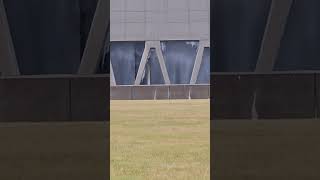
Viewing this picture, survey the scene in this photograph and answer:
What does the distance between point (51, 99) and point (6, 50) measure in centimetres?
186

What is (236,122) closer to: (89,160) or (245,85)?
(245,85)

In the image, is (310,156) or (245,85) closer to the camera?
(310,156)

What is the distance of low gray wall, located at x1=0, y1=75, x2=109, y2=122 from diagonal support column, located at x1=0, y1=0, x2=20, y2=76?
12.2 inches

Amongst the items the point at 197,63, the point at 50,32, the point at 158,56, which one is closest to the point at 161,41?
the point at 158,56

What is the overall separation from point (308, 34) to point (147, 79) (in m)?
47.5

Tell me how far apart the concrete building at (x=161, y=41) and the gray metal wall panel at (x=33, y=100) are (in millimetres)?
43489

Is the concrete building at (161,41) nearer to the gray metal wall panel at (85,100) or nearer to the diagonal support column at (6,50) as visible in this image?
the diagonal support column at (6,50)

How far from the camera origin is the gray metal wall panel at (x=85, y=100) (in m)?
15.1

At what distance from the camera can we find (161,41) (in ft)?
201

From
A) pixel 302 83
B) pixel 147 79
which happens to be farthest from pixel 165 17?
pixel 302 83

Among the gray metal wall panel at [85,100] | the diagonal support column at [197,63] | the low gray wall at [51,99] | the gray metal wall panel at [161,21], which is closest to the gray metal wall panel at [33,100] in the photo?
the low gray wall at [51,99]

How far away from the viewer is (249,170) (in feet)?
31.7

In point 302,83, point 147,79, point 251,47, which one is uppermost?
point 251,47

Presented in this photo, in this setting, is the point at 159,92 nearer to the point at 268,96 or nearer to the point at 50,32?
the point at 268,96
